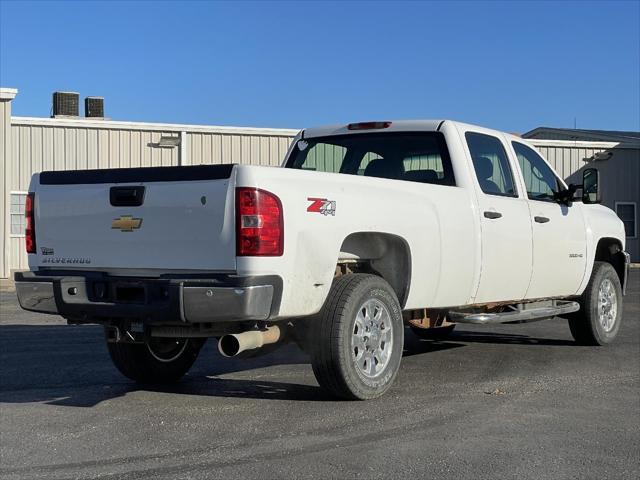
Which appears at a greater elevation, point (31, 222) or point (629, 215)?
point (629, 215)

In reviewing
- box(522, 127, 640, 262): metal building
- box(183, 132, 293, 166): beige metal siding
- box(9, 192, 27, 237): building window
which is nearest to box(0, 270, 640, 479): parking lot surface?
box(9, 192, 27, 237): building window

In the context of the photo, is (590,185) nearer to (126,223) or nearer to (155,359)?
(155,359)

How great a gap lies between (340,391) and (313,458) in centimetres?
132

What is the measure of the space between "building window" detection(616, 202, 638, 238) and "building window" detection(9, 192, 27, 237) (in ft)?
62.8

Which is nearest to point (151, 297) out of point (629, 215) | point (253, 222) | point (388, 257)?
point (253, 222)

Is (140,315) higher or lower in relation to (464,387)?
higher

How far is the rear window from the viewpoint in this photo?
24.1ft

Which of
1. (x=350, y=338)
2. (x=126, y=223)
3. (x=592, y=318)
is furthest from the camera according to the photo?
(x=592, y=318)

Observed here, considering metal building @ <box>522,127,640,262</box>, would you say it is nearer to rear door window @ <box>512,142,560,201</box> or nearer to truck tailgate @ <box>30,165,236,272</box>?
rear door window @ <box>512,142,560,201</box>

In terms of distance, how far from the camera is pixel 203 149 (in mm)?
23766

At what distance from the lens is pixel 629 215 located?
29.2 meters

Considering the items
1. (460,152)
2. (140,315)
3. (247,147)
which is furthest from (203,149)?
(140,315)

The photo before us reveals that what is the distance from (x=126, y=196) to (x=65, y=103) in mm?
22389

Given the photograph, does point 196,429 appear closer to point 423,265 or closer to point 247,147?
point 423,265
